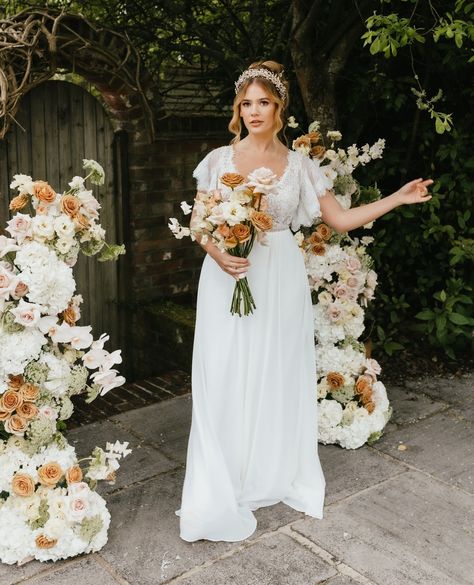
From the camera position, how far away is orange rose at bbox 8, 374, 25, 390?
3369 millimetres

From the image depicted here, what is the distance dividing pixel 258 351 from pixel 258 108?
3.75 feet

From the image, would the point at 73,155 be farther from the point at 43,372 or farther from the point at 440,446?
the point at 440,446

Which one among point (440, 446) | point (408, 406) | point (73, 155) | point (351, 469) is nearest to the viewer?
point (351, 469)

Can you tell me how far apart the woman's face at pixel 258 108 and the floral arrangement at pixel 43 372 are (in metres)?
0.73

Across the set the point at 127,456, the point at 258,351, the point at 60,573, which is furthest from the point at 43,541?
the point at 258,351

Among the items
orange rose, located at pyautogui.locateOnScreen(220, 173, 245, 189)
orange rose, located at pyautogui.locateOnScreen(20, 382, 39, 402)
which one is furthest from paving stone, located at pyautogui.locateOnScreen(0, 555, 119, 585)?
orange rose, located at pyautogui.locateOnScreen(220, 173, 245, 189)

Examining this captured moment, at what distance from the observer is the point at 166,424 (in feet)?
16.1

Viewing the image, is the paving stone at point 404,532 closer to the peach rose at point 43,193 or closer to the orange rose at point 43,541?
the orange rose at point 43,541

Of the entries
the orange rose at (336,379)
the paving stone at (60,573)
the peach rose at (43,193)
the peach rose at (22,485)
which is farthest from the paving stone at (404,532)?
the peach rose at (43,193)

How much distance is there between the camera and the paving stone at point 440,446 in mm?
4270

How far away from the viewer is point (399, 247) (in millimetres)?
6004

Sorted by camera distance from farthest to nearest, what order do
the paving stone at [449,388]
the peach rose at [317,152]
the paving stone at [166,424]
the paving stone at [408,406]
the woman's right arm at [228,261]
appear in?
the paving stone at [449,388] → the paving stone at [408,406] → the paving stone at [166,424] → the peach rose at [317,152] → the woman's right arm at [228,261]

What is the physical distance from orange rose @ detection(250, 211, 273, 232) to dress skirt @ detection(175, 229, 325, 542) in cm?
37

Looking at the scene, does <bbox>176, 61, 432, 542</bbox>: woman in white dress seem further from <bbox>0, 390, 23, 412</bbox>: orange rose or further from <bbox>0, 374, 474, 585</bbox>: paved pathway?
<bbox>0, 390, 23, 412</bbox>: orange rose
